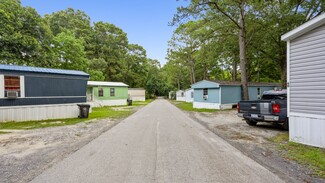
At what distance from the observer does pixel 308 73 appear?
5.36 metres

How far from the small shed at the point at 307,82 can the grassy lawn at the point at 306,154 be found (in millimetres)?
370

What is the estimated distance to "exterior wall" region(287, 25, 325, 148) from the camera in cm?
504

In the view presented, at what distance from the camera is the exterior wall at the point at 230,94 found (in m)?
17.9

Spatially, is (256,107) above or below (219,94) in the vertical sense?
below

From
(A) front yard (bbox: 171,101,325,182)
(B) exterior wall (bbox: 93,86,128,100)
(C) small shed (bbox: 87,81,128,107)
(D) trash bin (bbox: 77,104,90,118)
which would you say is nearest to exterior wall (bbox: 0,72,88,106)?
(D) trash bin (bbox: 77,104,90,118)

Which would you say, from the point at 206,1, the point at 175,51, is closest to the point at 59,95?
the point at 206,1

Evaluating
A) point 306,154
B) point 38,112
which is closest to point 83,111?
point 38,112

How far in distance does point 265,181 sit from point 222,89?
15.4 m

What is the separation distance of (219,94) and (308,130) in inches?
494

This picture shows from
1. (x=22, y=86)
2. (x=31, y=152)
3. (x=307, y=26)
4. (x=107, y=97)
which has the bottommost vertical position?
(x=31, y=152)

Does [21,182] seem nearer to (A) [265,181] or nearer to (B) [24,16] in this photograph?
(A) [265,181]

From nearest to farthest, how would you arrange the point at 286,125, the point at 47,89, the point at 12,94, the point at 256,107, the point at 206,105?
the point at 286,125, the point at 256,107, the point at 12,94, the point at 47,89, the point at 206,105

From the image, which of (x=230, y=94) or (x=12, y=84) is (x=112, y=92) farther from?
(x=230, y=94)

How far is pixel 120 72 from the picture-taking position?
142ft
